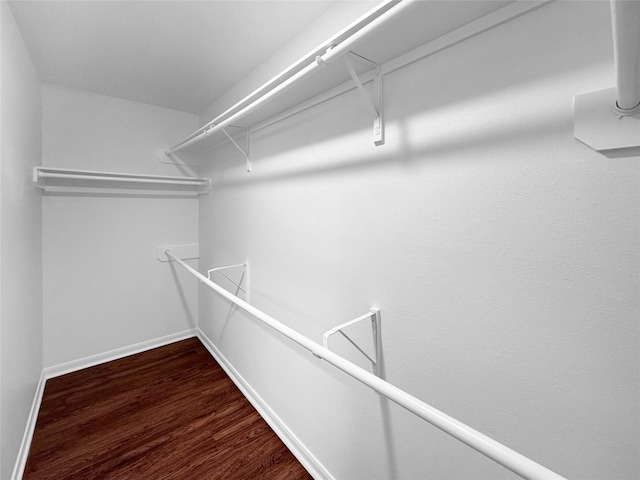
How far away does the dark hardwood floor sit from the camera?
1419mm

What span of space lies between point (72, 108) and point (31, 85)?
18.7 inches

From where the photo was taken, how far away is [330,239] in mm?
1252

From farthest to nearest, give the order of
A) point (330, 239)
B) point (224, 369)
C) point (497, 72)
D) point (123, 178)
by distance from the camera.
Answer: point (224, 369) < point (123, 178) < point (330, 239) < point (497, 72)

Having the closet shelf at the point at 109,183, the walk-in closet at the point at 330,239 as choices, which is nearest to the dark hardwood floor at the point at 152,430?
the walk-in closet at the point at 330,239

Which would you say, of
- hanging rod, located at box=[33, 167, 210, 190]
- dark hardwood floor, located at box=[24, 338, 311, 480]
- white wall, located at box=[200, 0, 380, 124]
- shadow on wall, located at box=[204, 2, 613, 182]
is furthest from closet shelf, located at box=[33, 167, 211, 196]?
shadow on wall, located at box=[204, 2, 613, 182]

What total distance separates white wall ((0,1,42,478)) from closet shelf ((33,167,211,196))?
0.51ft

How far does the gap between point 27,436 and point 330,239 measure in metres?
2.06

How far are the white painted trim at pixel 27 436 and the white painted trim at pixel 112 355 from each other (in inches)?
6.4

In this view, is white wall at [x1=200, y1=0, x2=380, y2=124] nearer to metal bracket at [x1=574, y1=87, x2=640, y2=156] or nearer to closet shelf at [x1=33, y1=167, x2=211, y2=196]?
metal bracket at [x1=574, y1=87, x2=640, y2=156]

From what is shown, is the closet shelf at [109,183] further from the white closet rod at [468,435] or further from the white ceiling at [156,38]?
the white closet rod at [468,435]

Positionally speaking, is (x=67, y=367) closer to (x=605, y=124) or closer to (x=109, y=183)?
(x=109, y=183)

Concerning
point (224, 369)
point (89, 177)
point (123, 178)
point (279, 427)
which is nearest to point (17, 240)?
point (89, 177)

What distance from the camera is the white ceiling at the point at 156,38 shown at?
126 cm

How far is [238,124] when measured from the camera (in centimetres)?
177
